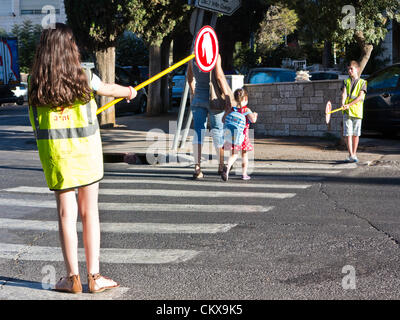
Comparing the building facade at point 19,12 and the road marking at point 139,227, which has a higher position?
the building facade at point 19,12

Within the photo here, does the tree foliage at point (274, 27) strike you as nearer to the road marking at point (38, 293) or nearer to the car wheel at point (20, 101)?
the car wheel at point (20, 101)

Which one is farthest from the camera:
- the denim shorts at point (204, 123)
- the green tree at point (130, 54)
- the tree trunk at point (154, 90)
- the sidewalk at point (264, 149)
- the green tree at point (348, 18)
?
the green tree at point (130, 54)

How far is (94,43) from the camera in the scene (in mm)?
17781

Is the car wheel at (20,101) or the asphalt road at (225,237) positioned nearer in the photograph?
the asphalt road at (225,237)

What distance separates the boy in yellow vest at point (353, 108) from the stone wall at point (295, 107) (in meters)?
3.48

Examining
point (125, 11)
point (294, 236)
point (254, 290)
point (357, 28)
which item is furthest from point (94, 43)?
point (254, 290)

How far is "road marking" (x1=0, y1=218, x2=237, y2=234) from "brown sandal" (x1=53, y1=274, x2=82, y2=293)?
1.94 metres

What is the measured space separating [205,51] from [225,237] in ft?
12.4

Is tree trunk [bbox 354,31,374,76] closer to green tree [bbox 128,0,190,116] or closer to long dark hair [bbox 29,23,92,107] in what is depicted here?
green tree [bbox 128,0,190,116]

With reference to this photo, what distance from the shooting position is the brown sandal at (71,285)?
15.0 ft

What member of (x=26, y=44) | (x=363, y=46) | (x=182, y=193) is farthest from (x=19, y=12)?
(x=182, y=193)

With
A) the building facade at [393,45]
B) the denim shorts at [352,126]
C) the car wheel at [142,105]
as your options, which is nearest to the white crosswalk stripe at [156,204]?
the denim shorts at [352,126]
